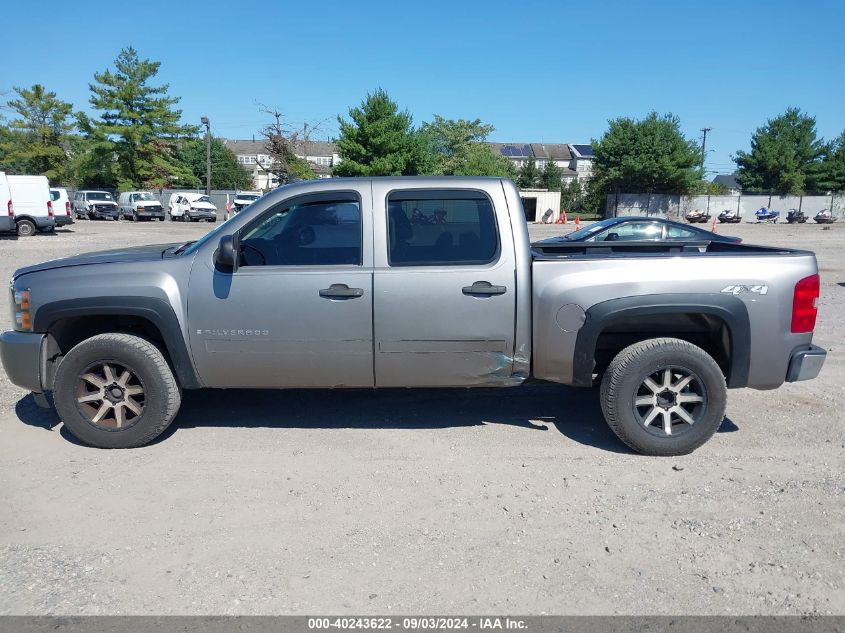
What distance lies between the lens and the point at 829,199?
2478 inches

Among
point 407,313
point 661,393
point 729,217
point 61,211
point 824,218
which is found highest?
point 61,211

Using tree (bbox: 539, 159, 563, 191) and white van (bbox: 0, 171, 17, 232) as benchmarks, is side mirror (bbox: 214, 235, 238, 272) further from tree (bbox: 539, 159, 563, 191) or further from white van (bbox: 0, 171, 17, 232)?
tree (bbox: 539, 159, 563, 191)

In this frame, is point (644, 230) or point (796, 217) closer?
point (644, 230)

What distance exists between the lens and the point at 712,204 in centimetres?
6219

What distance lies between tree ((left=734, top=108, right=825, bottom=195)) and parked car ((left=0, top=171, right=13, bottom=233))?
66.5 metres

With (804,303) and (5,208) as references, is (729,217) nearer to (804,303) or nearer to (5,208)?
(5,208)

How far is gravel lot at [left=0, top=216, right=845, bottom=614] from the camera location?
10.3 ft

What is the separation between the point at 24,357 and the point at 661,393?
4.44m

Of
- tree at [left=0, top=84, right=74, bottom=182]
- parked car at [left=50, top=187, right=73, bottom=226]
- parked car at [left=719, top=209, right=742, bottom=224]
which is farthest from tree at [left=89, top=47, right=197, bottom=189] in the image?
parked car at [left=719, top=209, right=742, bottom=224]

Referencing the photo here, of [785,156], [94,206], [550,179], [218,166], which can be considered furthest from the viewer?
[550,179]

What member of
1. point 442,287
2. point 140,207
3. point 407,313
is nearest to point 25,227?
point 140,207

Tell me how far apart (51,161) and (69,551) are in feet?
199

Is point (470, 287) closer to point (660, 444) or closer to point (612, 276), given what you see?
point (612, 276)

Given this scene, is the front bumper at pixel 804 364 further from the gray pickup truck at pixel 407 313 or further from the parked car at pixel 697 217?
the parked car at pixel 697 217
